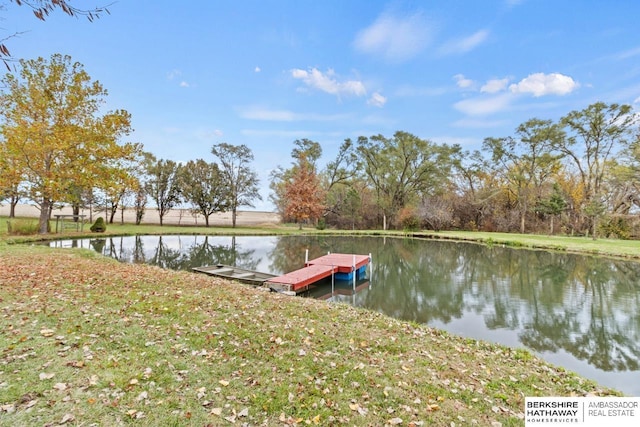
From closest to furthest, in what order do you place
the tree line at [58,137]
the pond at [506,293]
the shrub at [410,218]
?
the pond at [506,293] → the tree line at [58,137] → the shrub at [410,218]

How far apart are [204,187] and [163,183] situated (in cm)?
479

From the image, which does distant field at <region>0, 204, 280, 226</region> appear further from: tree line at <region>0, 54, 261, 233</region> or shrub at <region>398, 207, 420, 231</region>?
tree line at <region>0, 54, 261, 233</region>

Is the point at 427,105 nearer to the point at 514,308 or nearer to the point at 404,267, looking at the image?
the point at 404,267

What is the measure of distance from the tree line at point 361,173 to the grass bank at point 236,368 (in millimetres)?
15337

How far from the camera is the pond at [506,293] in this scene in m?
6.30

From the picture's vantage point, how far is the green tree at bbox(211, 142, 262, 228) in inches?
1414

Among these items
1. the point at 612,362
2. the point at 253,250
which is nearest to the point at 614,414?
the point at 612,362

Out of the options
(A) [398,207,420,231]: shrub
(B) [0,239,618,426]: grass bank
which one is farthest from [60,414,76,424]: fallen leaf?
(A) [398,207,420,231]: shrub

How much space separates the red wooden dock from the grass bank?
3330 millimetres

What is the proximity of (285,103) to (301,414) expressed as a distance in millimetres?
19956

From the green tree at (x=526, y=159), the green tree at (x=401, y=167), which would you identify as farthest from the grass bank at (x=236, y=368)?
the green tree at (x=526, y=159)

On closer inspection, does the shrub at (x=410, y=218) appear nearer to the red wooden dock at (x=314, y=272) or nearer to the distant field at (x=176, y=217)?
the distant field at (x=176, y=217)

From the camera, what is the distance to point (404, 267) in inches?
593

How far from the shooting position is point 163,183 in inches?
1426
